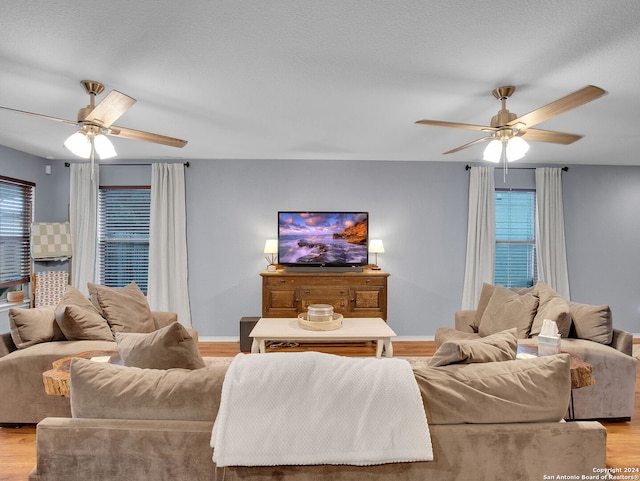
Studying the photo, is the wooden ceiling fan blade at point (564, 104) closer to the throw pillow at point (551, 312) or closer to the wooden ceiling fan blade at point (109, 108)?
the throw pillow at point (551, 312)

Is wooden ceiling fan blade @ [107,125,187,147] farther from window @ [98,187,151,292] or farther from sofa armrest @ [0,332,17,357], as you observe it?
window @ [98,187,151,292]

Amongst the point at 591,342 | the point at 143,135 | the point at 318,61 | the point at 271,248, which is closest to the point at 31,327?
the point at 143,135

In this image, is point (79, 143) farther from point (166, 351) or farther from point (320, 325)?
point (320, 325)

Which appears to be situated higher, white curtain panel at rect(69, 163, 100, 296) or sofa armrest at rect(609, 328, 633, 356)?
white curtain panel at rect(69, 163, 100, 296)

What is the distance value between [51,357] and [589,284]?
6.28 metres

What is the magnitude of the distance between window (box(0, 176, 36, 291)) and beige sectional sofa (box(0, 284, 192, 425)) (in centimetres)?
219

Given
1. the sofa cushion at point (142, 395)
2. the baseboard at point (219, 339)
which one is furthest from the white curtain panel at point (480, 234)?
the sofa cushion at point (142, 395)

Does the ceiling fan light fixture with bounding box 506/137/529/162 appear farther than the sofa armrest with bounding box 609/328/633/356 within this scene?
No

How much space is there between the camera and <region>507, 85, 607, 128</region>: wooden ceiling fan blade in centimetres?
177

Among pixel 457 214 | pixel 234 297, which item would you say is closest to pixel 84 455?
pixel 234 297

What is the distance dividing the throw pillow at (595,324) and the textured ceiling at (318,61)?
64.0 inches

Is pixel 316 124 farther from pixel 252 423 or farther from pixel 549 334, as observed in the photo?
pixel 252 423

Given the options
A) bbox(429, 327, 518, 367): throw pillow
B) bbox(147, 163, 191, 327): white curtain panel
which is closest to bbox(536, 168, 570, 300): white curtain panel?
bbox(429, 327, 518, 367): throw pillow

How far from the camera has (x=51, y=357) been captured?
241 cm
